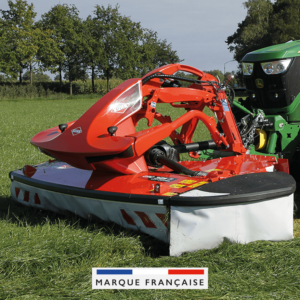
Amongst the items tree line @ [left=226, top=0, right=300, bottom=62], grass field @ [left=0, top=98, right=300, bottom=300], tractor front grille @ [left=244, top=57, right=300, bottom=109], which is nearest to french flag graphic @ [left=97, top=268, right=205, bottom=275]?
grass field @ [left=0, top=98, right=300, bottom=300]

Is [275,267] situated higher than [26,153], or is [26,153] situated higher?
[26,153]

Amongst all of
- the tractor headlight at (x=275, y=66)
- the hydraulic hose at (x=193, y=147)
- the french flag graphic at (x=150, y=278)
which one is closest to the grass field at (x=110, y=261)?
the french flag graphic at (x=150, y=278)

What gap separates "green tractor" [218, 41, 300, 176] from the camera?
4.67 metres

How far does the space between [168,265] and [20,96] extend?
104ft

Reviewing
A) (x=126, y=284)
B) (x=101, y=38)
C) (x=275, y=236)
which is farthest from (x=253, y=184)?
(x=101, y=38)

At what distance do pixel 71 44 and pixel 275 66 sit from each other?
38513 mm

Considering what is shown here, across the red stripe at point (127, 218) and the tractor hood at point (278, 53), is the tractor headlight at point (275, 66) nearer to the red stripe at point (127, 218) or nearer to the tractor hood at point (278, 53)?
the tractor hood at point (278, 53)

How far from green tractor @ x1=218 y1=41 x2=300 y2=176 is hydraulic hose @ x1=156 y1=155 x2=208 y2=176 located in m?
1.07

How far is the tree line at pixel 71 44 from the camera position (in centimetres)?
3600

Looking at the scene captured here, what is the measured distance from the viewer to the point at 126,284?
2521 mm

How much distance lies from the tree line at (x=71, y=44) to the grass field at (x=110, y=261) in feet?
113

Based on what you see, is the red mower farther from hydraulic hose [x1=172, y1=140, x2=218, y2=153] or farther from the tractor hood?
the tractor hood

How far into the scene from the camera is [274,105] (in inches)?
198

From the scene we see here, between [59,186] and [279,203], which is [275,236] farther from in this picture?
[59,186]
